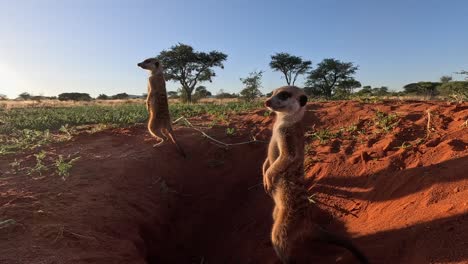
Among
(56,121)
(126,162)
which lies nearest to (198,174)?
(126,162)

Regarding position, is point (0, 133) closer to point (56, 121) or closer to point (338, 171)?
point (56, 121)

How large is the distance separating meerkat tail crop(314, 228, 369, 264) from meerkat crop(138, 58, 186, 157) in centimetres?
341

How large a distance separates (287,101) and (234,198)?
6.70 ft

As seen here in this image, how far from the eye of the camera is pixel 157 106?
6805 mm

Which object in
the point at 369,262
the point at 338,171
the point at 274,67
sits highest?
the point at 274,67

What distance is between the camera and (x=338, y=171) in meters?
4.40

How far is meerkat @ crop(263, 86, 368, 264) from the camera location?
123 inches

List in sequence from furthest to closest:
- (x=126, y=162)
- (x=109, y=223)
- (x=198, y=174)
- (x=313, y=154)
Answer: (x=198, y=174), (x=126, y=162), (x=313, y=154), (x=109, y=223)

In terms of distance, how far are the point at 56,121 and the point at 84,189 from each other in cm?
692

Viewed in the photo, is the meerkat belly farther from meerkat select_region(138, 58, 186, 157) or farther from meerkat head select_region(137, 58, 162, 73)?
meerkat head select_region(137, 58, 162, 73)

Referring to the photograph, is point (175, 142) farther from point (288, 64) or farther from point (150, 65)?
point (288, 64)

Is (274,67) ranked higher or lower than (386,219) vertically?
higher

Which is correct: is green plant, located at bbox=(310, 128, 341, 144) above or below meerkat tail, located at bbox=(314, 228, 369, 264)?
above

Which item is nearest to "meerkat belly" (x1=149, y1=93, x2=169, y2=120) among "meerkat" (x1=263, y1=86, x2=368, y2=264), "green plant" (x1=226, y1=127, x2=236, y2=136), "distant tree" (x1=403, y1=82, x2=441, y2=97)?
"green plant" (x1=226, y1=127, x2=236, y2=136)
